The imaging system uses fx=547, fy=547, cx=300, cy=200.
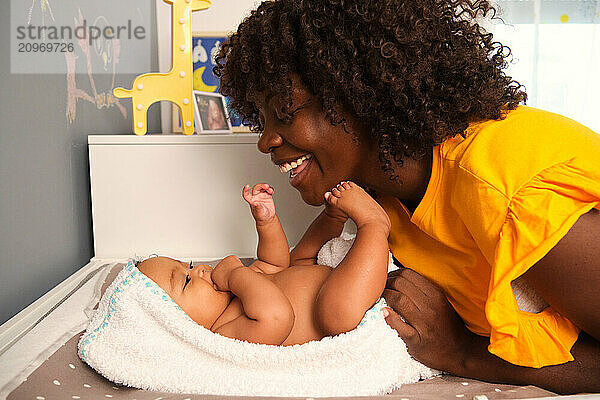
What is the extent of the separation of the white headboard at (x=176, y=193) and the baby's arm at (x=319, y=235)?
0.26 m

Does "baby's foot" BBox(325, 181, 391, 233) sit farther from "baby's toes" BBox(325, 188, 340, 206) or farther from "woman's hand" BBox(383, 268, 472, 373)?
"woman's hand" BBox(383, 268, 472, 373)

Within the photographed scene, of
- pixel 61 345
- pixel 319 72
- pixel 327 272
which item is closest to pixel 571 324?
pixel 327 272

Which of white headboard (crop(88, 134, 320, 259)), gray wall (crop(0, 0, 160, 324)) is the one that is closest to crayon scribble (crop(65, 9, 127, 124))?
gray wall (crop(0, 0, 160, 324))

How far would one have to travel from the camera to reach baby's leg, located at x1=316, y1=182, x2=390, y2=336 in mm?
822

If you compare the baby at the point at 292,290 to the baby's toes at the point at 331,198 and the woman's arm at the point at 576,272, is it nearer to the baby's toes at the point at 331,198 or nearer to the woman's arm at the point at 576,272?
the baby's toes at the point at 331,198

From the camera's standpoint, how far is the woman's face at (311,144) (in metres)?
0.95

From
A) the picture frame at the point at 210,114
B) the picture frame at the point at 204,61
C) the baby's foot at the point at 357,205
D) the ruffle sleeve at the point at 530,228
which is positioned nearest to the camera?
the ruffle sleeve at the point at 530,228

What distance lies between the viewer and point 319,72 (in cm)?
92

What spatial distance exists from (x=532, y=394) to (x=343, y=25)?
25.0 inches

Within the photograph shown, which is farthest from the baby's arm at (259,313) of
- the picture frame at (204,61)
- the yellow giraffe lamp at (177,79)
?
the picture frame at (204,61)

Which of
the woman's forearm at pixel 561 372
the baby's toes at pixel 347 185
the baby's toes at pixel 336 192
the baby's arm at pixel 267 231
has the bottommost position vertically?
the woman's forearm at pixel 561 372

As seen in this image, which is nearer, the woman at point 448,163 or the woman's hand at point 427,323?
the woman at point 448,163

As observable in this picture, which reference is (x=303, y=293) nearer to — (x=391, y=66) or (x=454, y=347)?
(x=454, y=347)

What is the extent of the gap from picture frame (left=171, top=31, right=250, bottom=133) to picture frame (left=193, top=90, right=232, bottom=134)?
0.38 feet
